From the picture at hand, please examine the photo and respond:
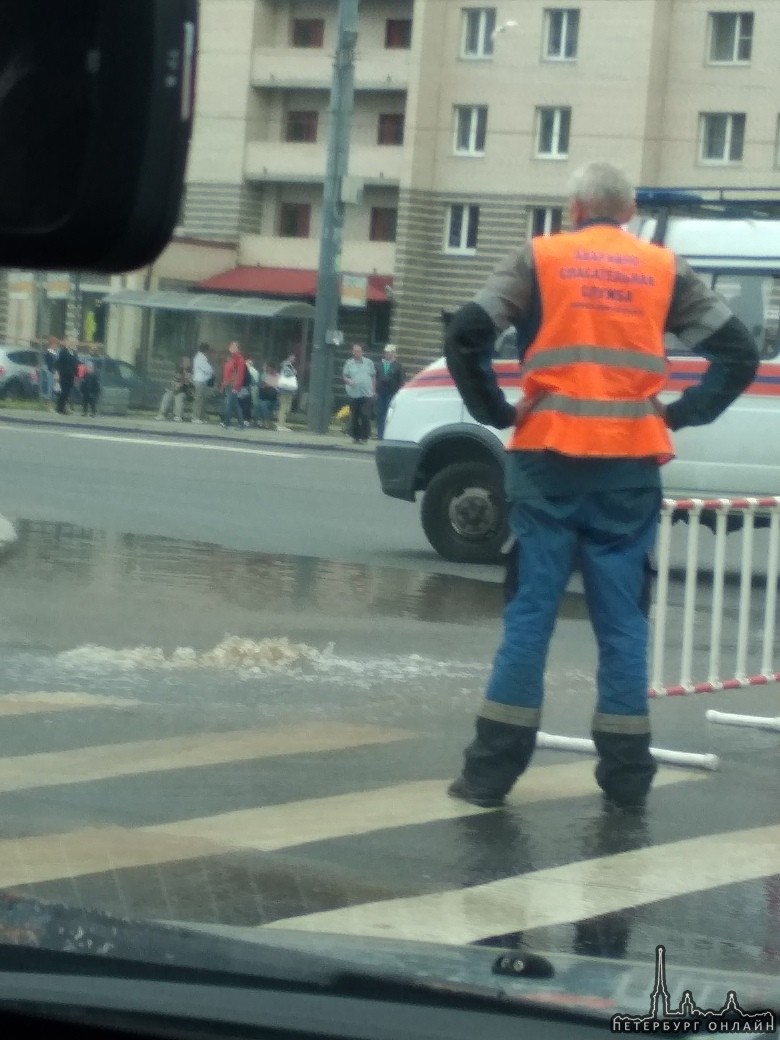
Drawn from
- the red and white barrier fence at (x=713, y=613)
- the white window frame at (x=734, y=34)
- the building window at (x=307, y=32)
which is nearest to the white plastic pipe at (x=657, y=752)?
the red and white barrier fence at (x=713, y=613)

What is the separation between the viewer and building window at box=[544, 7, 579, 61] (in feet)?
187

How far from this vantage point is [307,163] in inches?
2421

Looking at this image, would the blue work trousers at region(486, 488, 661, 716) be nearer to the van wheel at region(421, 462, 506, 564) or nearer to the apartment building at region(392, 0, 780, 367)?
the van wheel at region(421, 462, 506, 564)

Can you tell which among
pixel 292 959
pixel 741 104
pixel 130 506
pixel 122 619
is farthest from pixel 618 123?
pixel 292 959

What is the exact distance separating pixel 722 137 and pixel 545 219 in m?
5.34

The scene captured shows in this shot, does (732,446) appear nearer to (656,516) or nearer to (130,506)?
(130,506)

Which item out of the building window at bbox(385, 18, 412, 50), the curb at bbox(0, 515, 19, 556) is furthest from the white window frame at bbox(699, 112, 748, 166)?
the curb at bbox(0, 515, 19, 556)

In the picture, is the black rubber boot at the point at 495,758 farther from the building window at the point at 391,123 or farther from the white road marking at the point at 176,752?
the building window at the point at 391,123

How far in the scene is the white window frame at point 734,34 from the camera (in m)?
55.5

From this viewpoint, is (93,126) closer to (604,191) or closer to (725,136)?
(604,191)

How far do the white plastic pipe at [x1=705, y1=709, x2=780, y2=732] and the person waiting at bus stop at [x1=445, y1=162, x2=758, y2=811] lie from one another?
201 centimetres

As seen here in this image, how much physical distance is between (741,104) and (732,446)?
42650 millimetres

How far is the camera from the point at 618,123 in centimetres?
5588

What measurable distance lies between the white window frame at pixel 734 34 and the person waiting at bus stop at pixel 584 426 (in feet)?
168
